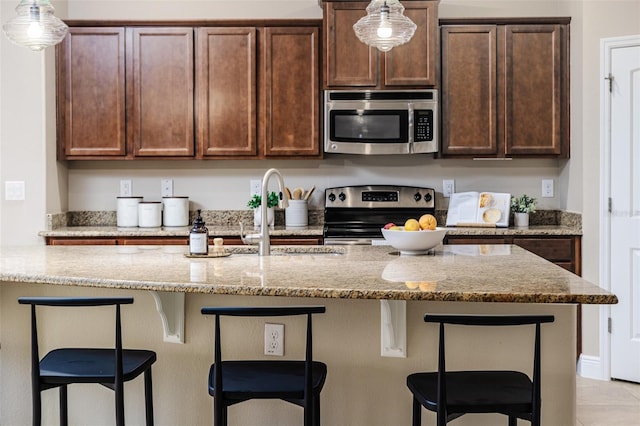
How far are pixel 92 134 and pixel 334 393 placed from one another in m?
2.76

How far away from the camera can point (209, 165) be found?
4.50 m

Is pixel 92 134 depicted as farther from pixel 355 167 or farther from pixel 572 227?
pixel 572 227

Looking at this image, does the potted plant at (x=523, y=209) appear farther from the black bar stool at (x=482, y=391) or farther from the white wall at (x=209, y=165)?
the black bar stool at (x=482, y=391)

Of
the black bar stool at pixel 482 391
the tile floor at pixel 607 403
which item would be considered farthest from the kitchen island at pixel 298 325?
the tile floor at pixel 607 403

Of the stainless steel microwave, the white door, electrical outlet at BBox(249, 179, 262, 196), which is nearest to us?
the white door

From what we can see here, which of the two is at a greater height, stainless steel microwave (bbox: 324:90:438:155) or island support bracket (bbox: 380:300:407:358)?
stainless steel microwave (bbox: 324:90:438:155)

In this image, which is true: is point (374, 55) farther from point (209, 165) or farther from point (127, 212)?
point (127, 212)

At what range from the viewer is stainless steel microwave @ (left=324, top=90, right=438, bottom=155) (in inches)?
161

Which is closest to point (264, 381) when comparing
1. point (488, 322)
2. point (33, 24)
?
point (488, 322)

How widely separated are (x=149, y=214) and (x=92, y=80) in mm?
973

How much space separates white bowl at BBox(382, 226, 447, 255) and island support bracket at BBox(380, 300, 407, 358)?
33cm

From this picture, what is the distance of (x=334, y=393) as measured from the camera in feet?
7.48

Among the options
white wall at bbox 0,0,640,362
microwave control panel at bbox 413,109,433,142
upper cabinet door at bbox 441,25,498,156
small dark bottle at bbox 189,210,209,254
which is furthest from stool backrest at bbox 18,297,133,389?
upper cabinet door at bbox 441,25,498,156

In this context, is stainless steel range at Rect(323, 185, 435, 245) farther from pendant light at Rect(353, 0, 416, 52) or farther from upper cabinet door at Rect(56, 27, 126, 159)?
pendant light at Rect(353, 0, 416, 52)
